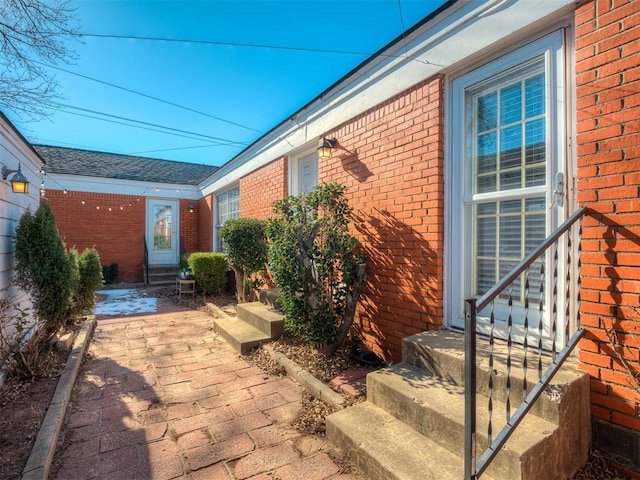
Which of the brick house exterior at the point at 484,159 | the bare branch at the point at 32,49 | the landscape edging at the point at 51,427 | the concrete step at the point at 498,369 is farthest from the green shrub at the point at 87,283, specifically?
the concrete step at the point at 498,369

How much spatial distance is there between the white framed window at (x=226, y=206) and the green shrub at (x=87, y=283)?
3524mm

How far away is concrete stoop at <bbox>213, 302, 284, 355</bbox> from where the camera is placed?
4.25m

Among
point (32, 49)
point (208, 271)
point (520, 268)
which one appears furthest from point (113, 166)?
point (520, 268)

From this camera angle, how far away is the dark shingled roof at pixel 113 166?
10852 millimetres

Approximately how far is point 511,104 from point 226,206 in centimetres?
803

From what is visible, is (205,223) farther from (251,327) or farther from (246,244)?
(251,327)

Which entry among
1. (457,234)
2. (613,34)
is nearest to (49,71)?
(457,234)

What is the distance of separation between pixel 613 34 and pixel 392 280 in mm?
2474

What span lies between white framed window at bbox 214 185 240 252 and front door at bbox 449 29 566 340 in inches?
255

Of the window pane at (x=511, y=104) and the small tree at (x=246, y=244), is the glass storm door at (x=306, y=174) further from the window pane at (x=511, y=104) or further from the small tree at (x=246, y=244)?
the window pane at (x=511, y=104)

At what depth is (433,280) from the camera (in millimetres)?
3055

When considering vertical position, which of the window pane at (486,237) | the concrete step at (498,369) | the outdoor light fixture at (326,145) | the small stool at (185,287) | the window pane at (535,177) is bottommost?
the small stool at (185,287)

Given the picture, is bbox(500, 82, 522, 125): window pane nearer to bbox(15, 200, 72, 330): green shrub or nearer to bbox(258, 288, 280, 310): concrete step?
bbox(258, 288, 280, 310): concrete step

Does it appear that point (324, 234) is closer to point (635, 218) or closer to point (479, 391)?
point (479, 391)
